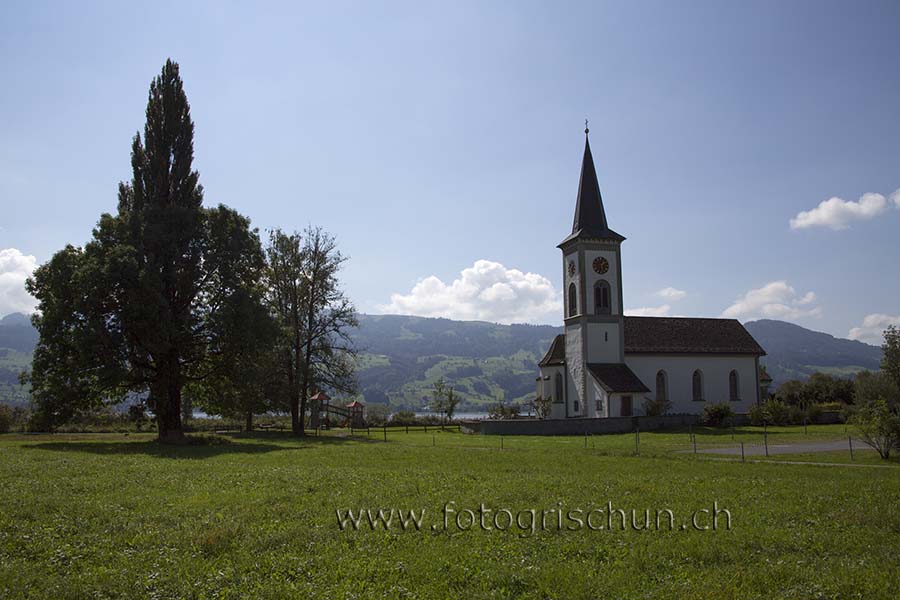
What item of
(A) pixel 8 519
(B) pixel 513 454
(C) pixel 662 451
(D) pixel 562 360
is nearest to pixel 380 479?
(A) pixel 8 519

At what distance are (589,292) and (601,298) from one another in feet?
4.57

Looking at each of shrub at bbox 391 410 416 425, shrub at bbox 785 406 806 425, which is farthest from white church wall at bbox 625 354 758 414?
shrub at bbox 391 410 416 425

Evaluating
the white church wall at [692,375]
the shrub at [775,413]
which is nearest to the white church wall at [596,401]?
the white church wall at [692,375]

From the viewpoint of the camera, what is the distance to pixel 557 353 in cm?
6394

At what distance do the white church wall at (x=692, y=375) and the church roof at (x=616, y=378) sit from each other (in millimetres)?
1746

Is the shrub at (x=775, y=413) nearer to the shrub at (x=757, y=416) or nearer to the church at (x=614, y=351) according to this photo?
the shrub at (x=757, y=416)

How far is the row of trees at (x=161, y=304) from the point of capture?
32.9m

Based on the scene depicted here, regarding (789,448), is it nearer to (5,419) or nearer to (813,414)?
(813,414)

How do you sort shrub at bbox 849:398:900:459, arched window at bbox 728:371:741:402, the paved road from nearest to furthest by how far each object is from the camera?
shrub at bbox 849:398:900:459 → the paved road → arched window at bbox 728:371:741:402

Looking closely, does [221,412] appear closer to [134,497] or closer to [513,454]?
Result: [513,454]

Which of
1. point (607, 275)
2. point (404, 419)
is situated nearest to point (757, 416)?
point (607, 275)

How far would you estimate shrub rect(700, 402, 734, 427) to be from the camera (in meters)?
54.2

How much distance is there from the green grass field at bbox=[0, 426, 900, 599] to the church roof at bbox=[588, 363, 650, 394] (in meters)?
35.7

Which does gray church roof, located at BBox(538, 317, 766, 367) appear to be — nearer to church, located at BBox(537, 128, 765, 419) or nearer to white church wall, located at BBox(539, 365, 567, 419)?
church, located at BBox(537, 128, 765, 419)
